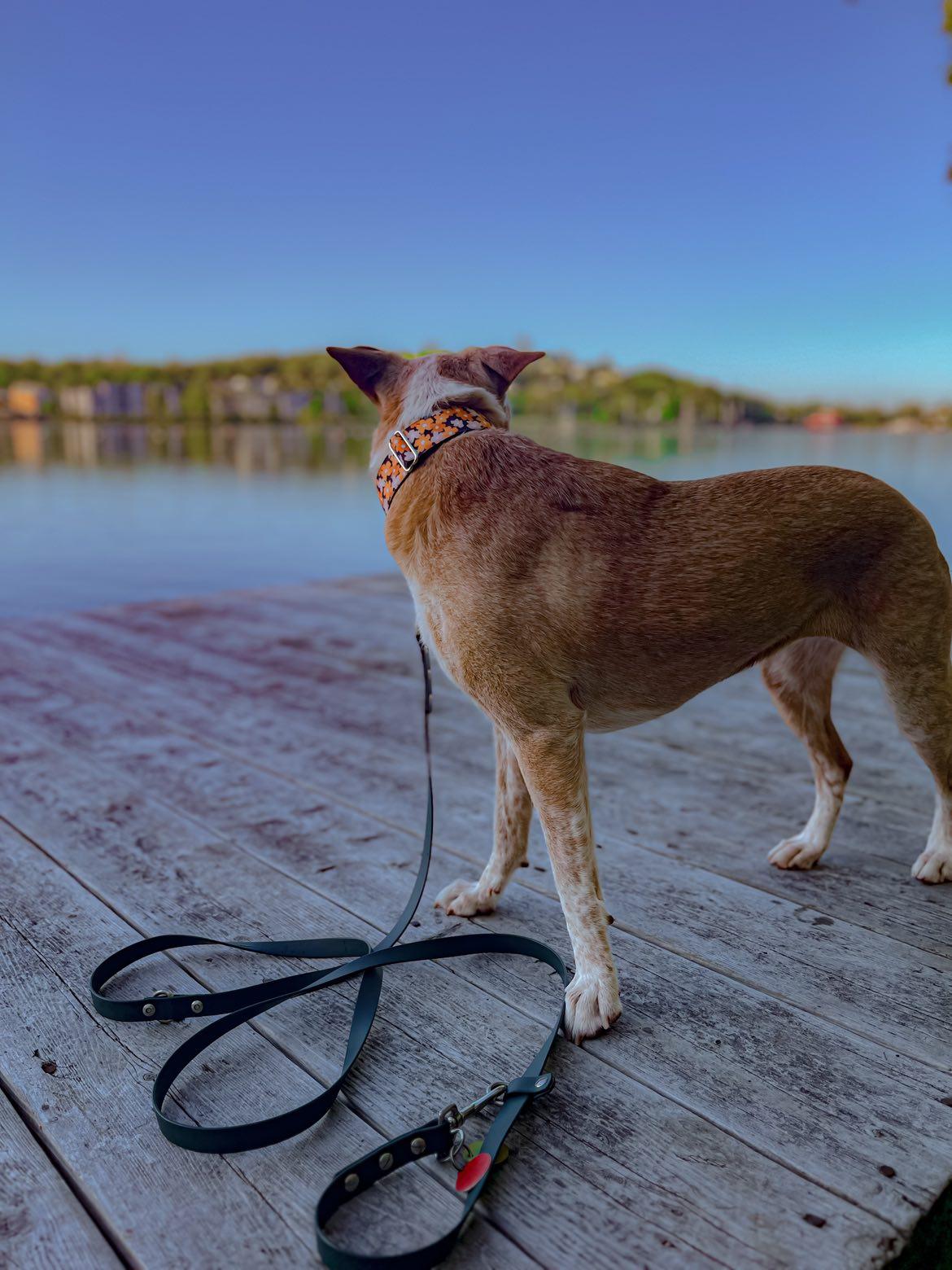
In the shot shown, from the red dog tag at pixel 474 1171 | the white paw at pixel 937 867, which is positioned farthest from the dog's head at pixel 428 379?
the white paw at pixel 937 867

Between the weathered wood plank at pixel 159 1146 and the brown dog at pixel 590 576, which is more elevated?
the brown dog at pixel 590 576

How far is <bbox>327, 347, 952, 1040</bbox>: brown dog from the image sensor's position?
5.06ft

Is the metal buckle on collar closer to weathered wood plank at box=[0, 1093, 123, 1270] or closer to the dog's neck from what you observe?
the dog's neck

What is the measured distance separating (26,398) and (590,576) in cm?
4400

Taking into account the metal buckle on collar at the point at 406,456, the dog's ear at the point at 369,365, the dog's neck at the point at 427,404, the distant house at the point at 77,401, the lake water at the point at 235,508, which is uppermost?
the distant house at the point at 77,401

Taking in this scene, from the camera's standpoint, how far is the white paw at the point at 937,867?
207 centimetres

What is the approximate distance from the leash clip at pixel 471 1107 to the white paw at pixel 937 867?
132 centimetres

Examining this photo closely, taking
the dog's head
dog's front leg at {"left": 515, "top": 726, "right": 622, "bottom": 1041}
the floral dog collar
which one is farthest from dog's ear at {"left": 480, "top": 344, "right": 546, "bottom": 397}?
dog's front leg at {"left": 515, "top": 726, "right": 622, "bottom": 1041}

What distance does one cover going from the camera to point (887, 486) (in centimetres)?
171

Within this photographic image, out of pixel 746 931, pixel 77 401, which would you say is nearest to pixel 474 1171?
pixel 746 931

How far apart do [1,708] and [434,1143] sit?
3252 millimetres

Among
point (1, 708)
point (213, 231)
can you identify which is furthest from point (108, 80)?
point (1, 708)

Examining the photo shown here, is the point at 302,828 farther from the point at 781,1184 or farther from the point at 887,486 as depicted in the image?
the point at 887,486

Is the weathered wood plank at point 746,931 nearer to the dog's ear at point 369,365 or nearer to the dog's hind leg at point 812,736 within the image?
the dog's hind leg at point 812,736
